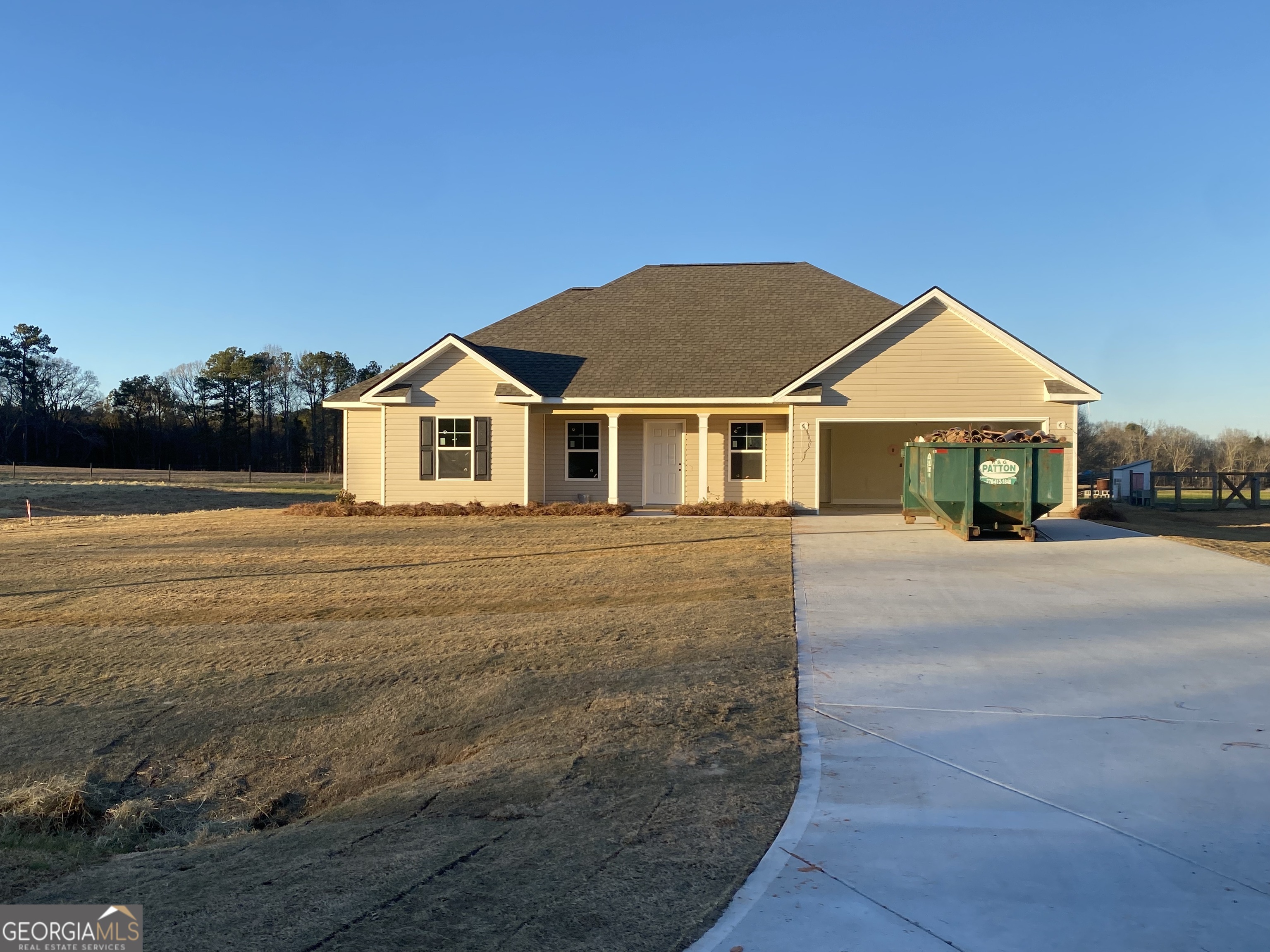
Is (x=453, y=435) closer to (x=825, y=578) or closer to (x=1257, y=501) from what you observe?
(x=825, y=578)

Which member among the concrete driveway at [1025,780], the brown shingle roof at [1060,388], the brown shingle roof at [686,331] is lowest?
the concrete driveway at [1025,780]

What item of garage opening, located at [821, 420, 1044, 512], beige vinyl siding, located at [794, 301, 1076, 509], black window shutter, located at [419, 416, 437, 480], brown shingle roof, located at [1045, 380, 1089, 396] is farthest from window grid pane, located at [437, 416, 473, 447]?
brown shingle roof, located at [1045, 380, 1089, 396]

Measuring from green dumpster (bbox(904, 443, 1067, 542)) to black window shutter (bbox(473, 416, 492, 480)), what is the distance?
10.7m

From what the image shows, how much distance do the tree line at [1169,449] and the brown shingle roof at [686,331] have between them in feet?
147

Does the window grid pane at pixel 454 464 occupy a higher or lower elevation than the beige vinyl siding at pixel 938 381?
lower

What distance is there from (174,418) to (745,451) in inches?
2627

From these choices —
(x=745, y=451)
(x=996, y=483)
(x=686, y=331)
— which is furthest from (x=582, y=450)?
(x=996, y=483)

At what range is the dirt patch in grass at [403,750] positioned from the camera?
390 cm

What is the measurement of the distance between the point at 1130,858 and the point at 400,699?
531 cm

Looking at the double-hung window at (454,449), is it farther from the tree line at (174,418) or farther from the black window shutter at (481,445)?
the tree line at (174,418)

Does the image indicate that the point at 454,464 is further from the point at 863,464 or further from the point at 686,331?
the point at 863,464

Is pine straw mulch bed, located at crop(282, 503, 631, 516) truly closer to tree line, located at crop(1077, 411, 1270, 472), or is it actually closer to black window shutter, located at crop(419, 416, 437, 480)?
black window shutter, located at crop(419, 416, 437, 480)

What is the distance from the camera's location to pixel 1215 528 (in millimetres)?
23141

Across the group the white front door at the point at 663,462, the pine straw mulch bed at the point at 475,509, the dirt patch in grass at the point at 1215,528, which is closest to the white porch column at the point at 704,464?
the white front door at the point at 663,462
